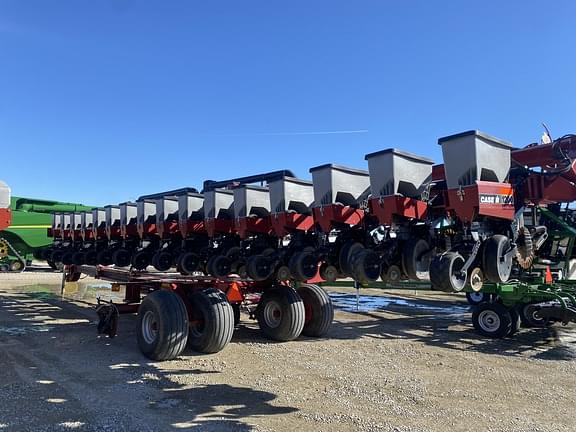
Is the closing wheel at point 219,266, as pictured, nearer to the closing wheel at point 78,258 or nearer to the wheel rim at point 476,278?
the wheel rim at point 476,278

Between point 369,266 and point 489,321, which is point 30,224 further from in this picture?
point 369,266

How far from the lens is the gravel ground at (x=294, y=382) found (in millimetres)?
4336

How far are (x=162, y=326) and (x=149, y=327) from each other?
1.76 feet

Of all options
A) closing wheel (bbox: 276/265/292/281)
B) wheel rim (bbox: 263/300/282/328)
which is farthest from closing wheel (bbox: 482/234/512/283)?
wheel rim (bbox: 263/300/282/328)

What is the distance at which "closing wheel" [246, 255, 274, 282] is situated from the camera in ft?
21.1

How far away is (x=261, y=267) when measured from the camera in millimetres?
6438

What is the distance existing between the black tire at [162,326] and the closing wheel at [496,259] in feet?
12.8

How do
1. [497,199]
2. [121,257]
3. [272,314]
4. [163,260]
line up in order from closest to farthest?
[497,199] < [272,314] < [163,260] < [121,257]

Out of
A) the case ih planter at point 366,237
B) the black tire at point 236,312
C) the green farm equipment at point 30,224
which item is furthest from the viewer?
the green farm equipment at point 30,224

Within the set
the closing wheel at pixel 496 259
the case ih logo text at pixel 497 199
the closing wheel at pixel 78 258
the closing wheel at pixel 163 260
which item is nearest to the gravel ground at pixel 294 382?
the closing wheel at pixel 163 260

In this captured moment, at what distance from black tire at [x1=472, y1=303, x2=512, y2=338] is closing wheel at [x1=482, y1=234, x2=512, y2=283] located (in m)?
4.65

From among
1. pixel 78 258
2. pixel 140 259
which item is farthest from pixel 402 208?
pixel 78 258

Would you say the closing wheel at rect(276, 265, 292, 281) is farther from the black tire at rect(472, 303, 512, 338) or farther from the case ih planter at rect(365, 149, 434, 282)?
the black tire at rect(472, 303, 512, 338)

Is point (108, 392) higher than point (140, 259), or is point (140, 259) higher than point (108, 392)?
point (140, 259)
